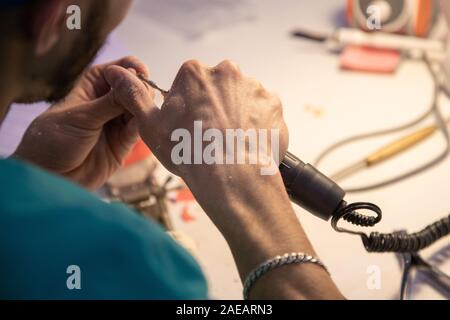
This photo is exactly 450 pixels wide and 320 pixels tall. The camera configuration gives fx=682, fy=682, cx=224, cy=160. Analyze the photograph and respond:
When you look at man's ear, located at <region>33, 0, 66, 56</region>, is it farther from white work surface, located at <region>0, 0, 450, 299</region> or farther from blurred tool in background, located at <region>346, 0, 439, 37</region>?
blurred tool in background, located at <region>346, 0, 439, 37</region>

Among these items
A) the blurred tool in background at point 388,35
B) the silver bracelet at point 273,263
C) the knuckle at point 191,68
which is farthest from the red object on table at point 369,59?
the silver bracelet at point 273,263

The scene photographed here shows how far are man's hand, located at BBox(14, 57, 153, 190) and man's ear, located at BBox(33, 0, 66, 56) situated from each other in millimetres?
191

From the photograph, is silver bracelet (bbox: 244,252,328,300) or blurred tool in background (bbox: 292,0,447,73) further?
blurred tool in background (bbox: 292,0,447,73)

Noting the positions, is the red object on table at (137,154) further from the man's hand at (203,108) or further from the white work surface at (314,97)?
the man's hand at (203,108)

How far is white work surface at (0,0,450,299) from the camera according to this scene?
0.84 metres

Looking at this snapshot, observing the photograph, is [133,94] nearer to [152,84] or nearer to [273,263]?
[152,84]

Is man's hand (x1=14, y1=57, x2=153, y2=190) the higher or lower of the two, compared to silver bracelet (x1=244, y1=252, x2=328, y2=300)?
higher

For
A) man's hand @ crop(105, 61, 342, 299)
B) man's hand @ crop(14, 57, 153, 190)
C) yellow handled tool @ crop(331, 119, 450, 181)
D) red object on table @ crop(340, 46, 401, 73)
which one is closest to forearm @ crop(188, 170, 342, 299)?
man's hand @ crop(105, 61, 342, 299)

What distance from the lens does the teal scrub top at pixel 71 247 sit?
0.50m

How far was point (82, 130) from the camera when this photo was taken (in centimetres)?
84

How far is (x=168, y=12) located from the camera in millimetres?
1344

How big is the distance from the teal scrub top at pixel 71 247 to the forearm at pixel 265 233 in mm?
91
